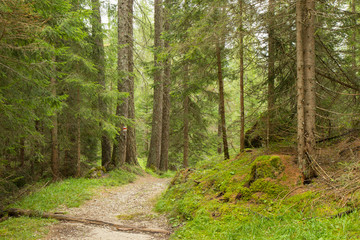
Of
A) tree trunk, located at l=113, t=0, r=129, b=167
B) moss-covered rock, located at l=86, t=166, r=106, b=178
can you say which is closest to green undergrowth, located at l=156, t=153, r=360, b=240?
moss-covered rock, located at l=86, t=166, r=106, b=178

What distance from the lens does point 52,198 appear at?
7801 mm

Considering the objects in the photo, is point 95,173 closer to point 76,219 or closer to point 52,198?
point 52,198

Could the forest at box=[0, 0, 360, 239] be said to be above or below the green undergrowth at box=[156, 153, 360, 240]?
above

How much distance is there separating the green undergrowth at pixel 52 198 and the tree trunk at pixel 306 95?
234 inches

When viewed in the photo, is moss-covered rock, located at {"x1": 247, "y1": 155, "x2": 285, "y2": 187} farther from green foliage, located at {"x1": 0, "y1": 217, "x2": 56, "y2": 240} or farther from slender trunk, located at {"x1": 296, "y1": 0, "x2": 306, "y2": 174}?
green foliage, located at {"x1": 0, "y1": 217, "x2": 56, "y2": 240}

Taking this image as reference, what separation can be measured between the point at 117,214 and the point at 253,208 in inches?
162

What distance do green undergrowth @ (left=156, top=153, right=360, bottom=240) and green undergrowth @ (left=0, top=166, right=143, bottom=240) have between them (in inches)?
119

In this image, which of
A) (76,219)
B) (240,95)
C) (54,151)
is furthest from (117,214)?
(240,95)

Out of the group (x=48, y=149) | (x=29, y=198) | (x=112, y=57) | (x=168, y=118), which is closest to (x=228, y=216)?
(x=29, y=198)

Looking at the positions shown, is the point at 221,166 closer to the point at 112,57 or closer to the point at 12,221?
the point at 12,221

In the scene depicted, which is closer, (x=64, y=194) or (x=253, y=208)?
(x=253, y=208)

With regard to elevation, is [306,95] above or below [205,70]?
below

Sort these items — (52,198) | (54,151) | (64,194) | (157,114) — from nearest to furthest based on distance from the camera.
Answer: (52,198)
(64,194)
(54,151)
(157,114)

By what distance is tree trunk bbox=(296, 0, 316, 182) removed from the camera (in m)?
5.25
